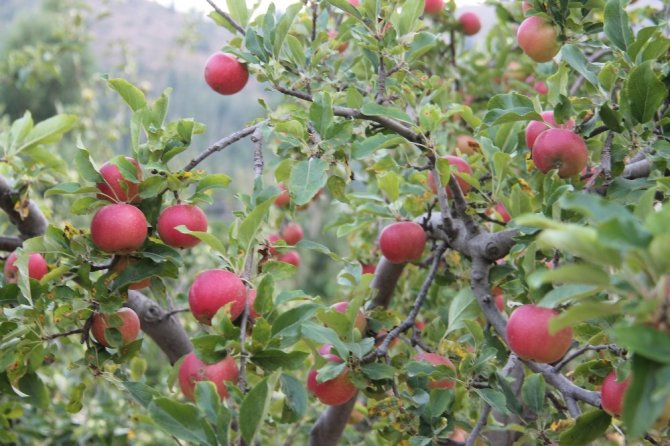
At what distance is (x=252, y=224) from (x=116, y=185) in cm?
27

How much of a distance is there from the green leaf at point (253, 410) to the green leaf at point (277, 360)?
129 millimetres

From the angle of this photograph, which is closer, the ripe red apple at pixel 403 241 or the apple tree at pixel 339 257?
the apple tree at pixel 339 257

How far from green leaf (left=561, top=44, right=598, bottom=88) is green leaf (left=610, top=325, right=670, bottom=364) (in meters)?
0.63

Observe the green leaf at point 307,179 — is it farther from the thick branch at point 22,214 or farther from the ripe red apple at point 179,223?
the thick branch at point 22,214

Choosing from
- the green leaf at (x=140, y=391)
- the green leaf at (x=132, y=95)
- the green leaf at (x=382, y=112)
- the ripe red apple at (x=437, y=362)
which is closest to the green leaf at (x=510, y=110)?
the green leaf at (x=382, y=112)

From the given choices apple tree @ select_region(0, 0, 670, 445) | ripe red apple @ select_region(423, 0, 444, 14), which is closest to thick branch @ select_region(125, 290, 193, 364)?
apple tree @ select_region(0, 0, 670, 445)

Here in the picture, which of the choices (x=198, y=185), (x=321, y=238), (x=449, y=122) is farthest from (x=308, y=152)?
(x=321, y=238)

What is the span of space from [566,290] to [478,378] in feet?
1.57

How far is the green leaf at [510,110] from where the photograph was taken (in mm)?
1037

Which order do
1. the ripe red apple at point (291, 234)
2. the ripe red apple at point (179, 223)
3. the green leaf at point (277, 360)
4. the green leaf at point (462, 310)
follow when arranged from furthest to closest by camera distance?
1. the ripe red apple at point (291, 234)
2. the green leaf at point (462, 310)
3. the ripe red apple at point (179, 223)
4. the green leaf at point (277, 360)

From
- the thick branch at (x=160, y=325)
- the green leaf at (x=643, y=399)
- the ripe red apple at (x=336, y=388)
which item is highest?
the green leaf at (x=643, y=399)

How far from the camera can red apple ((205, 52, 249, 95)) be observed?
3.96ft

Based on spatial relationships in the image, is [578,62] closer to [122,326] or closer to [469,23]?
[122,326]

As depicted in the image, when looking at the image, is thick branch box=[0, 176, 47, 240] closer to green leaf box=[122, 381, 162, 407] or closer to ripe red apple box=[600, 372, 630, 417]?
green leaf box=[122, 381, 162, 407]
